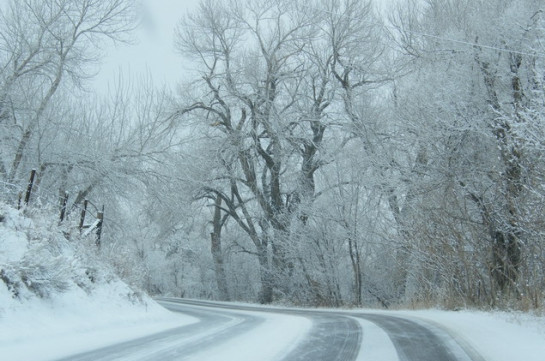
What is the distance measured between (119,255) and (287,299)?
1252 centimetres

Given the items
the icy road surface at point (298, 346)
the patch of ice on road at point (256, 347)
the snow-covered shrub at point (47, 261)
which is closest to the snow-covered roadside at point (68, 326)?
the snow-covered shrub at point (47, 261)

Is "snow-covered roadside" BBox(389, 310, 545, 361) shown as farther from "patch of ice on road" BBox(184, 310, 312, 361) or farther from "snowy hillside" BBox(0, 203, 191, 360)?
"snowy hillside" BBox(0, 203, 191, 360)

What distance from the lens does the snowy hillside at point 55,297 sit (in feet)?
19.1

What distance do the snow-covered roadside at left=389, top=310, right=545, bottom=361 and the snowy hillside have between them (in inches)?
176

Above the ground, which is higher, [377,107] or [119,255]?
[377,107]

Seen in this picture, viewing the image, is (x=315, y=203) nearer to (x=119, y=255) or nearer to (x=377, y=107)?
(x=377, y=107)

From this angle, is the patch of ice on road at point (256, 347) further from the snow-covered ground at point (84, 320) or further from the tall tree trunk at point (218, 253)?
the tall tree trunk at point (218, 253)

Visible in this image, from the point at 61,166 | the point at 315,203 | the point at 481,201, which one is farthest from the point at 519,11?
the point at 61,166

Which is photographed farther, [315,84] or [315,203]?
[315,84]

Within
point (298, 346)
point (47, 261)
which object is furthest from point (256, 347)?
point (47, 261)

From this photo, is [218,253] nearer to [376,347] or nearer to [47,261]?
[47,261]

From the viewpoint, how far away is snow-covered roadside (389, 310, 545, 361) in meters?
5.09

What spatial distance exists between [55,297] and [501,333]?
636 cm

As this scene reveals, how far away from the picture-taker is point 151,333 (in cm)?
729
